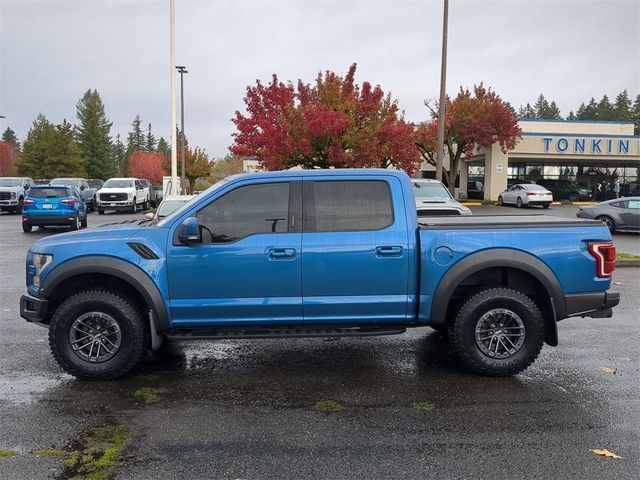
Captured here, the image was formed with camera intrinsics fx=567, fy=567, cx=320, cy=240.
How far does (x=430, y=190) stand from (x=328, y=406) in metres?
10.9

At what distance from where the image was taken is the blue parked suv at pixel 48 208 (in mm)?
19875

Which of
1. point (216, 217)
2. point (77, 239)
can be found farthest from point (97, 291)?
point (216, 217)

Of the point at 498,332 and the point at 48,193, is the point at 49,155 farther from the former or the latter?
the point at 498,332

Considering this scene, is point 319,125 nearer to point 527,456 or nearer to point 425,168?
point 527,456

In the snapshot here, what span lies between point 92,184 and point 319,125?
28644 millimetres

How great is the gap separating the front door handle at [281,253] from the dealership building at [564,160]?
36.4 m

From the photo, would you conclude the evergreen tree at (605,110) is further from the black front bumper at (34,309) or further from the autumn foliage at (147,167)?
the black front bumper at (34,309)

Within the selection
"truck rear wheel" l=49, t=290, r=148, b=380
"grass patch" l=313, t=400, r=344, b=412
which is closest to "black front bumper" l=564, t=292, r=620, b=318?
"grass patch" l=313, t=400, r=344, b=412

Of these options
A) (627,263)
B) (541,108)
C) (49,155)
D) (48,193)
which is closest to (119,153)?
(49,155)

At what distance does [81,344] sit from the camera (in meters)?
5.34

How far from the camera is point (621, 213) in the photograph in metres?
19.7

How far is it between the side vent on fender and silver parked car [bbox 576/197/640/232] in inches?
724

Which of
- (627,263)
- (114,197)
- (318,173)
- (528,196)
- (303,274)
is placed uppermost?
(528,196)

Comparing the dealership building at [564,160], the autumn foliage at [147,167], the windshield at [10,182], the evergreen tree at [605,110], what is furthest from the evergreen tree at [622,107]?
the windshield at [10,182]
